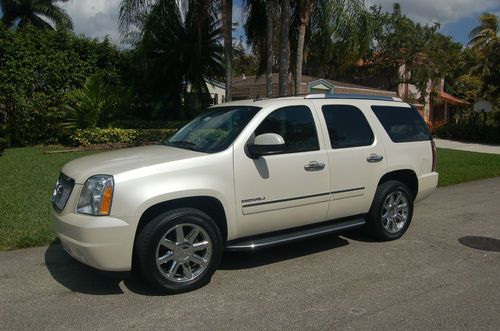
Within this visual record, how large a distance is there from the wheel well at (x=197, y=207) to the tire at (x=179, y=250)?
0.08m

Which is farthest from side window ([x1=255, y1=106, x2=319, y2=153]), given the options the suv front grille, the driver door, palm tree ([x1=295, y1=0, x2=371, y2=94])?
palm tree ([x1=295, y1=0, x2=371, y2=94])

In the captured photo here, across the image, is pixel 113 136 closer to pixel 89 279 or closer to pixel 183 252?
pixel 89 279

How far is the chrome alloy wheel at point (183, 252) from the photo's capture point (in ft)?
14.3

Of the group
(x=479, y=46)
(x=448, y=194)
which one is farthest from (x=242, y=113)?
(x=479, y=46)

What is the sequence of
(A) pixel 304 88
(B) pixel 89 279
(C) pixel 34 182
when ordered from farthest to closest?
(A) pixel 304 88, (C) pixel 34 182, (B) pixel 89 279

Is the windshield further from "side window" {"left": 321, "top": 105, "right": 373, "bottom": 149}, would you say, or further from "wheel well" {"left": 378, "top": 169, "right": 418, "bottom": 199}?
"wheel well" {"left": 378, "top": 169, "right": 418, "bottom": 199}

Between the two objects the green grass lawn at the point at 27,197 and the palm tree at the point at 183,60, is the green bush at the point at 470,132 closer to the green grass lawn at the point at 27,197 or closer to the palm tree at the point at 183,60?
the palm tree at the point at 183,60

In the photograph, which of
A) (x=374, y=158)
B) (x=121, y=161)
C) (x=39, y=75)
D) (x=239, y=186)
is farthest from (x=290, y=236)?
(x=39, y=75)

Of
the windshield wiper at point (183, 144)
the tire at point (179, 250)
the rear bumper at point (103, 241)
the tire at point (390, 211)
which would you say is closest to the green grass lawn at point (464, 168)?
the tire at point (390, 211)

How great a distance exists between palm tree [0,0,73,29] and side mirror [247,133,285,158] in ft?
105

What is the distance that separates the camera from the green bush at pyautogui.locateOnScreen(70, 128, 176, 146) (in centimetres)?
1525

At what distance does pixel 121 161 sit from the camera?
15.0ft

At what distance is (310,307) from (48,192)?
233 inches

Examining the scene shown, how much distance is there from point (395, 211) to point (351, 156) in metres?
1.21
